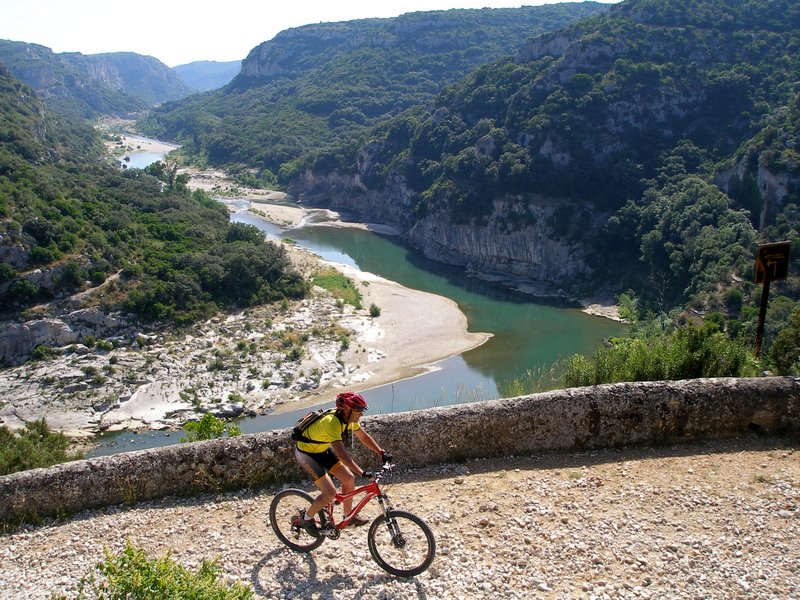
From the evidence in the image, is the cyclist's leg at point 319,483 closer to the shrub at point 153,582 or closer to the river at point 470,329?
the shrub at point 153,582

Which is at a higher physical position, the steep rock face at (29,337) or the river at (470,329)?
the steep rock face at (29,337)

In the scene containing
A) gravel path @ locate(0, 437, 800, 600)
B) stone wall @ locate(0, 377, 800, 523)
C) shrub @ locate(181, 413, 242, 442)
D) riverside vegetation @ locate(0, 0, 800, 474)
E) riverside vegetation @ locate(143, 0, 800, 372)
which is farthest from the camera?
riverside vegetation @ locate(143, 0, 800, 372)

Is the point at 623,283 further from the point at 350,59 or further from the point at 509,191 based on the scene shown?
the point at 350,59

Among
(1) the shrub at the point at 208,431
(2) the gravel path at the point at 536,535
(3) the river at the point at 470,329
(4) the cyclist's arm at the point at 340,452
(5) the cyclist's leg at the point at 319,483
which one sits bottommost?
(3) the river at the point at 470,329

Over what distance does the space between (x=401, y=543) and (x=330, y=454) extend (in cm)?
107

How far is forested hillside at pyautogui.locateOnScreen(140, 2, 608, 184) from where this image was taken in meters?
106

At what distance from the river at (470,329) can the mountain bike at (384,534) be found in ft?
16.2

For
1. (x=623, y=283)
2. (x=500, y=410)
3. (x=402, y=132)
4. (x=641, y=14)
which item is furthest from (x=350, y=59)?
(x=500, y=410)

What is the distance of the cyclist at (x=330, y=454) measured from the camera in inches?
235

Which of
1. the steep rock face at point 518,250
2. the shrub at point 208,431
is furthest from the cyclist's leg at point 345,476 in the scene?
the steep rock face at point 518,250

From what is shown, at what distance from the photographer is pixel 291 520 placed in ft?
20.5

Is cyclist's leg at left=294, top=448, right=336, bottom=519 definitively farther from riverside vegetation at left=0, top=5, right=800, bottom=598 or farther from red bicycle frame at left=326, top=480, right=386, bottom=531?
riverside vegetation at left=0, top=5, right=800, bottom=598

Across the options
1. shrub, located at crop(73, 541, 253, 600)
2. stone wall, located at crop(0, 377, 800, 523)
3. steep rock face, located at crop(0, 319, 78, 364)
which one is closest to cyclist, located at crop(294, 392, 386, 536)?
stone wall, located at crop(0, 377, 800, 523)

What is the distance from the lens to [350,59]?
133875mm
